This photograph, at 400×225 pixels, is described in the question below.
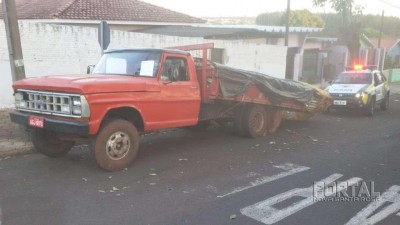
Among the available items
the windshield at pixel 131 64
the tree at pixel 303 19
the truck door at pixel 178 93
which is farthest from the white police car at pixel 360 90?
the tree at pixel 303 19

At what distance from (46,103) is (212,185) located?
2842 mm

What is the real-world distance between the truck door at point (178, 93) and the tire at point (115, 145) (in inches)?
31.6

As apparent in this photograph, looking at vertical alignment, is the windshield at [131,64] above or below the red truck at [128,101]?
above

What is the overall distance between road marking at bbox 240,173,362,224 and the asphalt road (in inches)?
0.5

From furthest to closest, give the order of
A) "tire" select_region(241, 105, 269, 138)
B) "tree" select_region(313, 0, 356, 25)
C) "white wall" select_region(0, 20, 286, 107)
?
"tree" select_region(313, 0, 356, 25)
"white wall" select_region(0, 20, 286, 107)
"tire" select_region(241, 105, 269, 138)

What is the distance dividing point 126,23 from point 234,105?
389 inches

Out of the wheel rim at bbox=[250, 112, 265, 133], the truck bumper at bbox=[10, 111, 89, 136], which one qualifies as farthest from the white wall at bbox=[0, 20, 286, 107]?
the truck bumper at bbox=[10, 111, 89, 136]

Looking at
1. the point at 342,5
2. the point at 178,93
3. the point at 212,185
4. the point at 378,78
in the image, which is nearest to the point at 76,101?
the point at 178,93

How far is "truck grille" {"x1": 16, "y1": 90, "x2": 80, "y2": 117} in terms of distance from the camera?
6031mm

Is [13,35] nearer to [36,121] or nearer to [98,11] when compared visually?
[36,121]

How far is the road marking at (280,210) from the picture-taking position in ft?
15.8

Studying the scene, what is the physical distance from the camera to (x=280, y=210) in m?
5.04

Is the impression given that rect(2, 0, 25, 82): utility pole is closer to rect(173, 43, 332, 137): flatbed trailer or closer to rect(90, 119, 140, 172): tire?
rect(90, 119, 140, 172): tire

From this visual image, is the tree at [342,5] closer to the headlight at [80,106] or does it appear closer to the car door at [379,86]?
the car door at [379,86]
